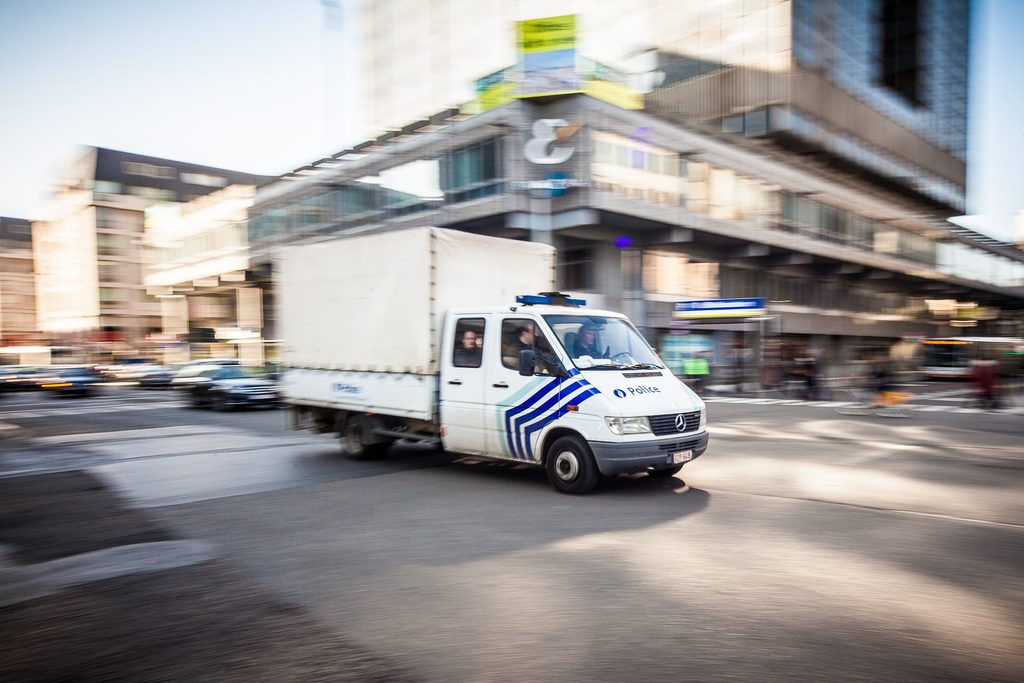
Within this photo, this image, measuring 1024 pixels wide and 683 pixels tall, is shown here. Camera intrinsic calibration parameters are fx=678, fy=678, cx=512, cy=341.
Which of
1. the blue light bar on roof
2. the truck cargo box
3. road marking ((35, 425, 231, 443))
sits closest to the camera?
the blue light bar on roof

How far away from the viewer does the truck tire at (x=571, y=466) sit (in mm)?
7328

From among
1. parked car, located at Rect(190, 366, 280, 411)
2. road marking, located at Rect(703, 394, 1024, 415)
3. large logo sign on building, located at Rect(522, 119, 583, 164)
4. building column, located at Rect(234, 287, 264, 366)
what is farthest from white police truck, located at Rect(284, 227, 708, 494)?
building column, located at Rect(234, 287, 264, 366)

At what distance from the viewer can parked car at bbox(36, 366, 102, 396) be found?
97.1 feet

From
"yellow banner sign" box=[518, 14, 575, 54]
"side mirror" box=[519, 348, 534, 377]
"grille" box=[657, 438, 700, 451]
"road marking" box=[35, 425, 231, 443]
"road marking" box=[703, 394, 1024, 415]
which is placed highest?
Result: "yellow banner sign" box=[518, 14, 575, 54]

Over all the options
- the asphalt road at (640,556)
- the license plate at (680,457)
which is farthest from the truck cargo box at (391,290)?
the license plate at (680,457)

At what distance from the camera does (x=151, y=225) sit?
68.4 meters

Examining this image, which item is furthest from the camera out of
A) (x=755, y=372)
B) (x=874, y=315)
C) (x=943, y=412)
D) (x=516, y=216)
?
(x=874, y=315)

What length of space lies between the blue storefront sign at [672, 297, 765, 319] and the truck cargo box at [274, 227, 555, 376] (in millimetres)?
18450

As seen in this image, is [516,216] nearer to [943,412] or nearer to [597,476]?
[943,412]

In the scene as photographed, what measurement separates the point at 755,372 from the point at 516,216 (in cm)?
1343

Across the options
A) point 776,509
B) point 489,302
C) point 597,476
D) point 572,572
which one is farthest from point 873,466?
point 572,572

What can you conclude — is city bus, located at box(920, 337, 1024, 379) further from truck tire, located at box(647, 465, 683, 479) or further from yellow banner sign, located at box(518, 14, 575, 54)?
truck tire, located at box(647, 465, 683, 479)

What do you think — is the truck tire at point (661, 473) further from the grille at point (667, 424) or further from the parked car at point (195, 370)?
the parked car at point (195, 370)

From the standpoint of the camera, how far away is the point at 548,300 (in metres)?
8.71
